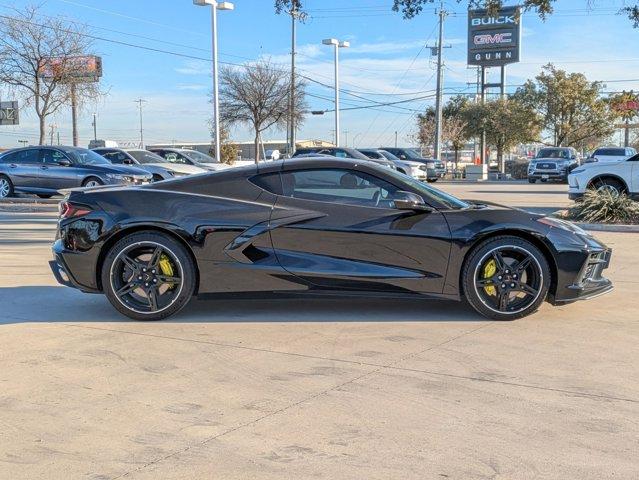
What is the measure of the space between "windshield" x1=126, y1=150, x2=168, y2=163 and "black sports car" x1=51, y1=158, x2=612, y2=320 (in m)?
16.5

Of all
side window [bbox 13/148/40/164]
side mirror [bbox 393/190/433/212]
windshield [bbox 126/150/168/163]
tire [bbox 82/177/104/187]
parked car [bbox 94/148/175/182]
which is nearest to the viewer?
side mirror [bbox 393/190/433/212]

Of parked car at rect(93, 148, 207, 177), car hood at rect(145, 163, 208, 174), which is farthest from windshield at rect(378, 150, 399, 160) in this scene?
car hood at rect(145, 163, 208, 174)

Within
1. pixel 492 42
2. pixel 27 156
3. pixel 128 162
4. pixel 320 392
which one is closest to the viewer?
pixel 320 392

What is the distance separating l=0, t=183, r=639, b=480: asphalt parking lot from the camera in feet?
10.5

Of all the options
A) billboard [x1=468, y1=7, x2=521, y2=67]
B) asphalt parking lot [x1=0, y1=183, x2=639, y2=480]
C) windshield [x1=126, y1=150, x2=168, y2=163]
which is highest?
billboard [x1=468, y1=7, x2=521, y2=67]

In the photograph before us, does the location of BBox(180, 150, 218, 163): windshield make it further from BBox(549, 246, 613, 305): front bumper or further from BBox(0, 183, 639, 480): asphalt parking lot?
BBox(549, 246, 613, 305): front bumper

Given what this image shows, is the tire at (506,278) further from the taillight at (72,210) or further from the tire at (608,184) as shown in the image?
the tire at (608,184)

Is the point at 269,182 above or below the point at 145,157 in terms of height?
below

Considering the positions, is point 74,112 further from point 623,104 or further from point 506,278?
point 623,104

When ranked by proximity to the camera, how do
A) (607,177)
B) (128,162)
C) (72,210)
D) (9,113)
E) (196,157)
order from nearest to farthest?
(72,210) → (607,177) → (128,162) → (196,157) → (9,113)

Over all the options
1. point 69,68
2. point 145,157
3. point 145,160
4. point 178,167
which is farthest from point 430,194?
point 69,68

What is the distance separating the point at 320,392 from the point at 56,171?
14959mm

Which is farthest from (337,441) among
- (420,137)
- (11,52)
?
(420,137)

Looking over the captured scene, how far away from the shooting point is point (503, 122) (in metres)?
49.4
